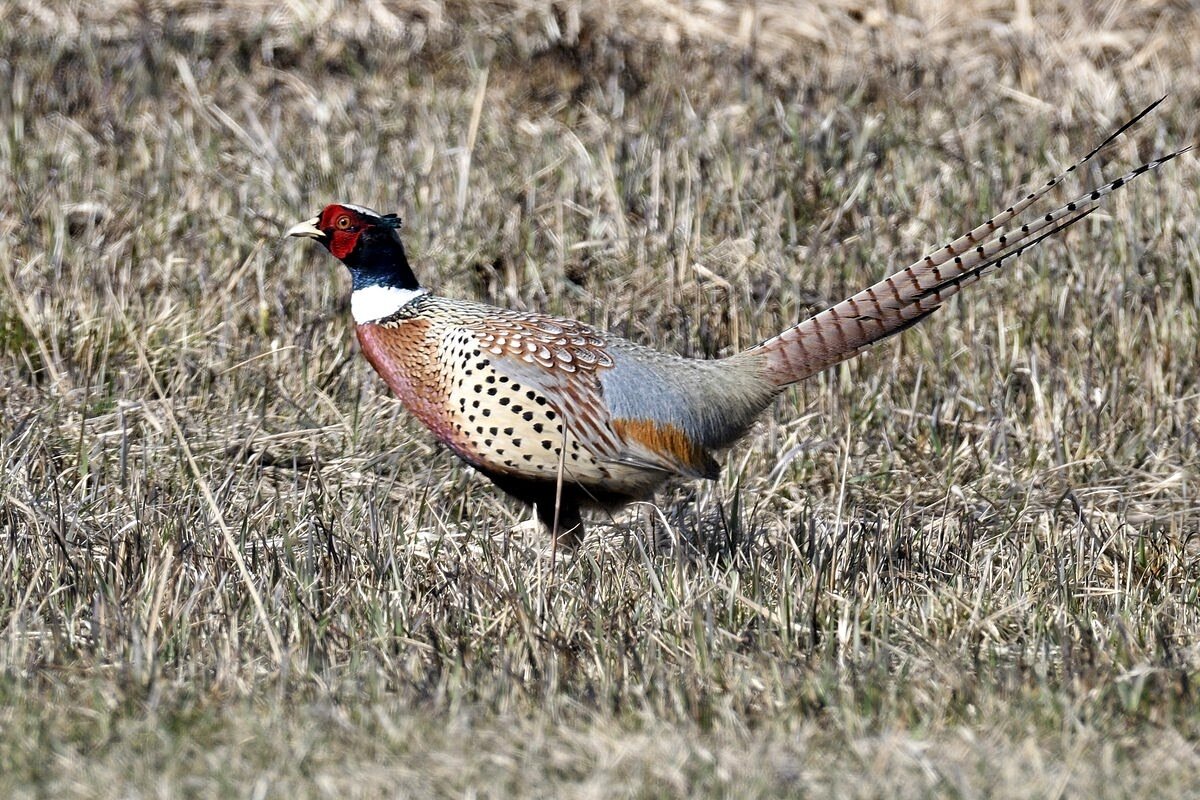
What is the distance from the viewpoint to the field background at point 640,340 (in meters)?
3.13

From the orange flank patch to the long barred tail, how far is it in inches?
12.8

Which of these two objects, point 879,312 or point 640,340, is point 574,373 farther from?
point 640,340

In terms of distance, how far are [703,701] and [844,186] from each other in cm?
390

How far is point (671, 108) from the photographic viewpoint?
7.47m

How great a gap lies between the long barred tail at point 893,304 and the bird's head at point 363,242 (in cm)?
109

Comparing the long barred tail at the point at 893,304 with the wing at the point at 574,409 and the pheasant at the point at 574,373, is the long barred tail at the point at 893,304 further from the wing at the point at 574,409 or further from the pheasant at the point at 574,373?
the wing at the point at 574,409

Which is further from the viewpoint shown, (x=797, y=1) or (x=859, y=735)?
(x=797, y=1)

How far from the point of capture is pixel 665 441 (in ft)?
15.5

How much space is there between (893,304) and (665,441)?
2.41 feet

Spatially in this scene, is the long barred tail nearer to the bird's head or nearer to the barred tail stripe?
the barred tail stripe

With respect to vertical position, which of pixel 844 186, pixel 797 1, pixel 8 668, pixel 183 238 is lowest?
pixel 8 668

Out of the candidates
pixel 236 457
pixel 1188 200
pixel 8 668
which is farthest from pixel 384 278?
pixel 1188 200

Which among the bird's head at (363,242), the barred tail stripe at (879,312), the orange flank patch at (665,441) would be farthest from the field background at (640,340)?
the bird's head at (363,242)

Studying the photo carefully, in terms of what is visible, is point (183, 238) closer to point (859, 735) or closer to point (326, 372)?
point (326, 372)
